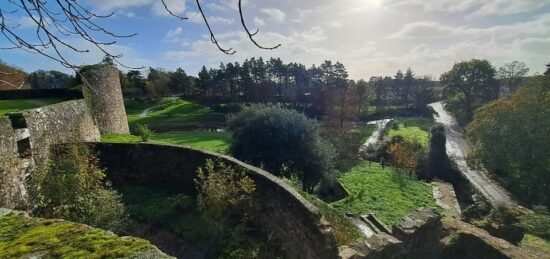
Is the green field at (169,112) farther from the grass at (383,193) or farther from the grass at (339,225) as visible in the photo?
the grass at (339,225)

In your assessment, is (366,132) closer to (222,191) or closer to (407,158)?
(407,158)

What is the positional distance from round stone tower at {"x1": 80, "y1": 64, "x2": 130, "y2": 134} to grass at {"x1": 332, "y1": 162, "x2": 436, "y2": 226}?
37.6 ft

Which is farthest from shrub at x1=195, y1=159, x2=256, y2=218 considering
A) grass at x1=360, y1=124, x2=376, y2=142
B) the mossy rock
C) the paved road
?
grass at x1=360, y1=124, x2=376, y2=142

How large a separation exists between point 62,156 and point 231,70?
189 ft

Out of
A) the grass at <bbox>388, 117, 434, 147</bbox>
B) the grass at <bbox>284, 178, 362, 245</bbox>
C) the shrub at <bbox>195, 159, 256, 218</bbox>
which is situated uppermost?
the shrub at <bbox>195, 159, 256, 218</bbox>

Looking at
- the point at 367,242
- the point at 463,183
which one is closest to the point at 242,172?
the point at 367,242

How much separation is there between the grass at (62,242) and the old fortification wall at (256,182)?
14.8 feet

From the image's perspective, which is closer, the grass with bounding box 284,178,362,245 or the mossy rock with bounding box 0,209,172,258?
the mossy rock with bounding box 0,209,172,258

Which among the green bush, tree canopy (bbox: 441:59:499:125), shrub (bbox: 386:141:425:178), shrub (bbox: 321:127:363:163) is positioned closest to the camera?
the green bush

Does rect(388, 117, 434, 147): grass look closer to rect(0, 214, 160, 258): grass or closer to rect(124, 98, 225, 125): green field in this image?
rect(124, 98, 225, 125): green field

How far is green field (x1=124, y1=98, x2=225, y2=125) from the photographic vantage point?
144 ft

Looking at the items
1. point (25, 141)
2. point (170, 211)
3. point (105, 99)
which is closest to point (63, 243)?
point (170, 211)

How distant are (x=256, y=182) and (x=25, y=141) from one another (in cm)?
576

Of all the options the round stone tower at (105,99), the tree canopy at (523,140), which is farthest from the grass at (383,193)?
the round stone tower at (105,99)
